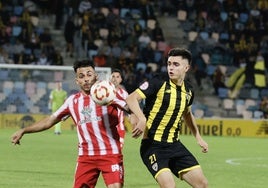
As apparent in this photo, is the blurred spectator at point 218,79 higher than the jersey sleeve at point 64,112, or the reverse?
the jersey sleeve at point 64,112

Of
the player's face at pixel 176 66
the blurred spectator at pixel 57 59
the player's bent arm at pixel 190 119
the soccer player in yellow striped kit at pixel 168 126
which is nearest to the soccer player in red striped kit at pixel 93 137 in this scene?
the soccer player in yellow striped kit at pixel 168 126

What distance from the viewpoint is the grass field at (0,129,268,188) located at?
13.2m

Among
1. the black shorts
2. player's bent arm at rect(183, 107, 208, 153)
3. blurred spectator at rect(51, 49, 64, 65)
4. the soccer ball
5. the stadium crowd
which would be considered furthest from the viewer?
the stadium crowd

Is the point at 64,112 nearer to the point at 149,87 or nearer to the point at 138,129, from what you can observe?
the point at 149,87

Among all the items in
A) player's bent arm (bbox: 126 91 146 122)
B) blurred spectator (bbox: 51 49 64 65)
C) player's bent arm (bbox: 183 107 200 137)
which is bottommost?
blurred spectator (bbox: 51 49 64 65)

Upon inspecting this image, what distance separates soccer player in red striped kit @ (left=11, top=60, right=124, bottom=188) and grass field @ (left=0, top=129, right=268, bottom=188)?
3.89m

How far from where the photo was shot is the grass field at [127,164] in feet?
43.2

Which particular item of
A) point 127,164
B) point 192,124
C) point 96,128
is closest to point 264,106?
point 127,164

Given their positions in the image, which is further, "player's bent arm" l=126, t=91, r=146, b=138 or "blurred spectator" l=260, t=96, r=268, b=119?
"blurred spectator" l=260, t=96, r=268, b=119

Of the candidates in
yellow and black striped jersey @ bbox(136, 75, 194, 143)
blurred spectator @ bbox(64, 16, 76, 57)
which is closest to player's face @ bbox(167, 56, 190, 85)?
yellow and black striped jersey @ bbox(136, 75, 194, 143)

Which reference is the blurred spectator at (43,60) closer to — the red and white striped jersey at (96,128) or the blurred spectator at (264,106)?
the blurred spectator at (264,106)

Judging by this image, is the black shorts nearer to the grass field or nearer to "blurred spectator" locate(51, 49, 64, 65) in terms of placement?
the grass field

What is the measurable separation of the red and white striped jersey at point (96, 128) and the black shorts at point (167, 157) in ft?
1.17

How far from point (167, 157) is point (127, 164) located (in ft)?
25.8
